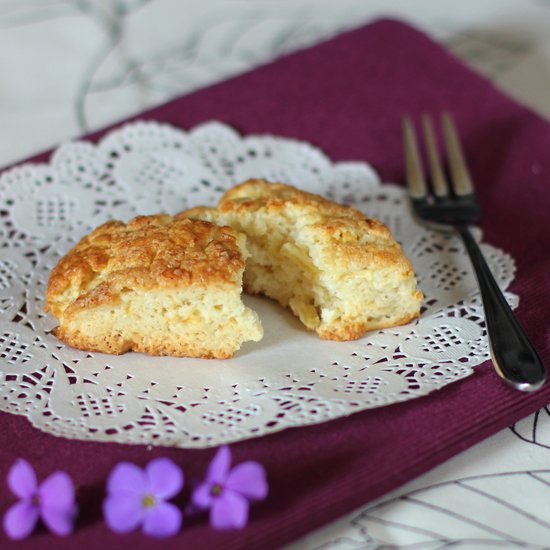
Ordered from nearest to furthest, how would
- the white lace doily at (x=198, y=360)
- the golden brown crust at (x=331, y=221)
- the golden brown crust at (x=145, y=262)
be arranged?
the white lace doily at (x=198, y=360)
the golden brown crust at (x=145, y=262)
the golden brown crust at (x=331, y=221)

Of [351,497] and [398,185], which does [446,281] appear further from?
[351,497]

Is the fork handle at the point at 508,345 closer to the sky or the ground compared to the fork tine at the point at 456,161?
closer to the ground

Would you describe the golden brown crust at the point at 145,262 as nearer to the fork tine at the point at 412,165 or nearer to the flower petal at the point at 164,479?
the flower petal at the point at 164,479

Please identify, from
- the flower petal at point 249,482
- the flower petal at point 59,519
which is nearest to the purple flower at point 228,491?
the flower petal at point 249,482

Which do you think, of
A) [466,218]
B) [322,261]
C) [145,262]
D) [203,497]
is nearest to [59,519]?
[203,497]

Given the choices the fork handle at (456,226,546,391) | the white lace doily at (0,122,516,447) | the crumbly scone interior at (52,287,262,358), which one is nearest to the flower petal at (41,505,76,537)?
the white lace doily at (0,122,516,447)

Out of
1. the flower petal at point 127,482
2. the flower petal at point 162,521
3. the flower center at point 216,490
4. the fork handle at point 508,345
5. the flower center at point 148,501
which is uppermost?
the fork handle at point 508,345

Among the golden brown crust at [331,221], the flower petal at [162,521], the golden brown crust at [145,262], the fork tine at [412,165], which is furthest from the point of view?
the fork tine at [412,165]

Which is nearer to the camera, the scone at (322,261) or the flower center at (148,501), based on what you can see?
the flower center at (148,501)
